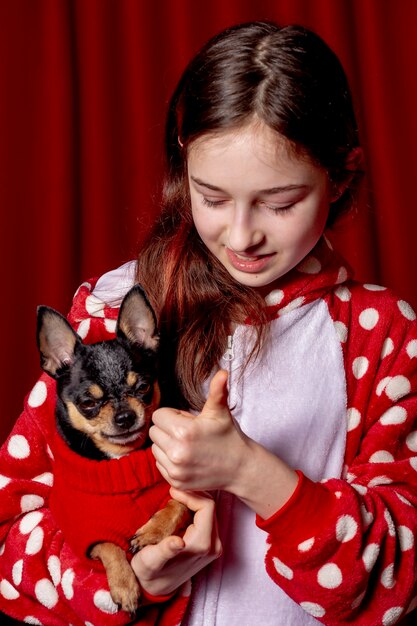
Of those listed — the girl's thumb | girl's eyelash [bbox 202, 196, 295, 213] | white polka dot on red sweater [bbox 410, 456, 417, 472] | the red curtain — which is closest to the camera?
the girl's thumb

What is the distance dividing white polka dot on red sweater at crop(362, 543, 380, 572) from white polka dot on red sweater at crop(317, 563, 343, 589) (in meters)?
0.04

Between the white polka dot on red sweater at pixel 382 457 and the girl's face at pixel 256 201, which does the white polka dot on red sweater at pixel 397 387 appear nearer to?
the white polka dot on red sweater at pixel 382 457

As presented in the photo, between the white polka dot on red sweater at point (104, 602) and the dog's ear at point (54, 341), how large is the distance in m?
0.27

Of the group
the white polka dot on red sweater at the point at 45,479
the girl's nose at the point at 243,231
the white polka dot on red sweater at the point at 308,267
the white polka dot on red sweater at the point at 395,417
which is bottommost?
the white polka dot on red sweater at the point at 45,479

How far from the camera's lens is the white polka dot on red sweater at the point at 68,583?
1.06 metres

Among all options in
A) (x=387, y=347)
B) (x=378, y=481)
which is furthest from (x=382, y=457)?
(x=387, y=347)

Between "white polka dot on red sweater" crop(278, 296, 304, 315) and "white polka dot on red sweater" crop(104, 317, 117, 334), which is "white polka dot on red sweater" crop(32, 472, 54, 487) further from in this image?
→ "white polka dot on red sweater" crop(278, 296, 304, 315)

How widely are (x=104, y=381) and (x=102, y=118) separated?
913 mm

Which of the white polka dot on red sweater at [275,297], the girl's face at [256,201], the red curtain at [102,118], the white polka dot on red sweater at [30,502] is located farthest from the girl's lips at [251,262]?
the red curtain at [102,118]

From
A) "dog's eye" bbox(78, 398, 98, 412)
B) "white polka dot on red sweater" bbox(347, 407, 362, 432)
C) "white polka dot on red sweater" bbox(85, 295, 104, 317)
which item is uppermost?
"white polka dot on red sweater" bbox(85, 295, 104, 317)

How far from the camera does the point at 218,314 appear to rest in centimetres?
119

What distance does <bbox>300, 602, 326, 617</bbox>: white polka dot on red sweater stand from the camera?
1044 millimetres

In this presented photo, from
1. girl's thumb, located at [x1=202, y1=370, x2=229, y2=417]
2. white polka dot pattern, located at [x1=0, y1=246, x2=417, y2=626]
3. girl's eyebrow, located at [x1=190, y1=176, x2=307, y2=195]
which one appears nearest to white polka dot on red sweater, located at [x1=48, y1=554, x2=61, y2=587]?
white polka dot pattern, located at [x1=0, y1=246, x2=417, y2=626]

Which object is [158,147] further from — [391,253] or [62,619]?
[62,619]
